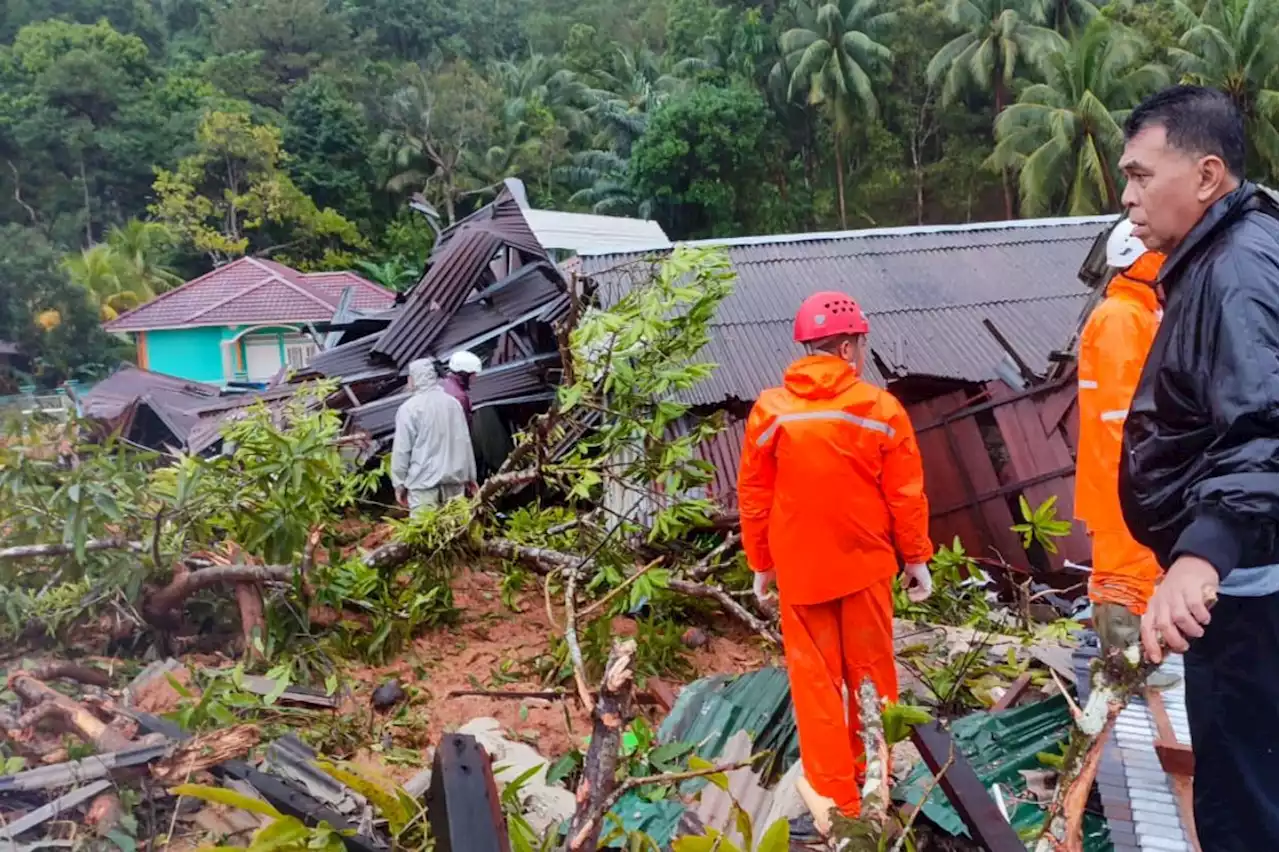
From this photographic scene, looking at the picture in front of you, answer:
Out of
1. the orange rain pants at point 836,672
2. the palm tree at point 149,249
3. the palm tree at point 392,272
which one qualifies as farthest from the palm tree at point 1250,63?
the palm tree at point 149,249

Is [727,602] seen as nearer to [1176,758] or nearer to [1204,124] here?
[1176,758]

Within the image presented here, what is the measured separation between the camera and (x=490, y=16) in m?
47.0

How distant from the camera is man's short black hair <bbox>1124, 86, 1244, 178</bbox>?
72.1 inches

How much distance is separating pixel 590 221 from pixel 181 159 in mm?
27013

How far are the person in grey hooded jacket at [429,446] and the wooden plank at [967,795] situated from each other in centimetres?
467

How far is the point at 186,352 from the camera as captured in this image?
2489cm

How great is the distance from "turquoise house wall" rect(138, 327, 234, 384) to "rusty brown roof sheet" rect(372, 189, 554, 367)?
17240mm

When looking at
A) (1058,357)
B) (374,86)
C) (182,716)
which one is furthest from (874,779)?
(374,86)

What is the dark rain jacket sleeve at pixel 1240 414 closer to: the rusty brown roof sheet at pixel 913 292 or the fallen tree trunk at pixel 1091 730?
the fallen tree trunk at pixel 1091 730

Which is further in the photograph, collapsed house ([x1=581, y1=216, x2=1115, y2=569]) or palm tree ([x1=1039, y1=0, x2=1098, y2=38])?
palm tree ([x1=1039, y1=0, x2=1098, y2=38])

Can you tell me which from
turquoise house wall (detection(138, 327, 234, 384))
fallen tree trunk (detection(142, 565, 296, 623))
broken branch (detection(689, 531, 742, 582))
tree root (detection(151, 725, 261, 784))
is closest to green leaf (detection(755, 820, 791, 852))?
tree root (detection(151, 725, 261, 784))

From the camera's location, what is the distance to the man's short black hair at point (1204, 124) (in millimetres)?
1831

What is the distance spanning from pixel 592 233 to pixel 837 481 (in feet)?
27.6

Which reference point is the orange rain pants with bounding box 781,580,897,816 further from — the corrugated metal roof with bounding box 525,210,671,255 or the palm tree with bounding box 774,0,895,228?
the palm tree with bounding box 774,0,895,228
